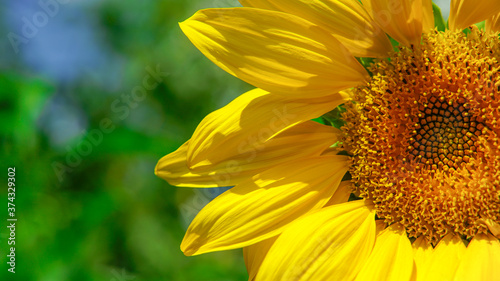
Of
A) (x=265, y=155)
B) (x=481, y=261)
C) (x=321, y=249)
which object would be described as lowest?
(x=481, y=261)

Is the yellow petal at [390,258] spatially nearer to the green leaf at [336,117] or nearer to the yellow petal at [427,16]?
the green leaf at [336,117]

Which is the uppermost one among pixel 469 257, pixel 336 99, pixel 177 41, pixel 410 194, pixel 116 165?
pixel 177 41

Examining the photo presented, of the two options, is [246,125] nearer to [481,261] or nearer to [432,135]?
[432,135]

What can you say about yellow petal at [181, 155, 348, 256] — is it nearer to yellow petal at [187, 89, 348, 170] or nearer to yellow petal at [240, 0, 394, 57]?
yellow petal at [187, 89, 348, 170]

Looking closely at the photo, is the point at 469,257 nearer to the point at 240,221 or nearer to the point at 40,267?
the point at 240,221

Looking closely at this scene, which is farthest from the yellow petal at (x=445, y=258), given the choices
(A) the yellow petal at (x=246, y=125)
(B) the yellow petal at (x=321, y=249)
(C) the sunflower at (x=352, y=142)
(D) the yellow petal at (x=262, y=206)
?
(A) the yellow petal at (x=246, y=125)

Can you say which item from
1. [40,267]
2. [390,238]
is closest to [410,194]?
[390,238]

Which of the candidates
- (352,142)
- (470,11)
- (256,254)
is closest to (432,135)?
(352,142)

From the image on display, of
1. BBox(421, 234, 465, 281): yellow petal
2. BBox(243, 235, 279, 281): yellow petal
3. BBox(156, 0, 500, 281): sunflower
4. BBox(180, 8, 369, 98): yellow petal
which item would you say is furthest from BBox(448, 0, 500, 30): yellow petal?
BBox(243, 235, 279, 281): yellow petal
